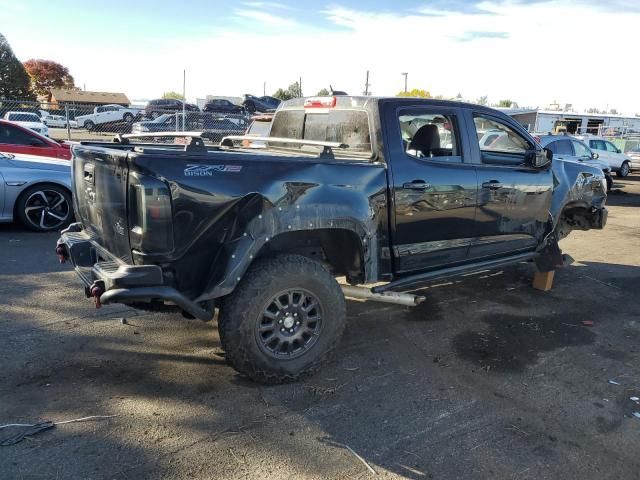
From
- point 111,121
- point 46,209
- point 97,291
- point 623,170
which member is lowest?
point 46,209

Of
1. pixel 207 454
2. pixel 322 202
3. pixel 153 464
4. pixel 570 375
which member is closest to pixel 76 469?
pixel 153 464

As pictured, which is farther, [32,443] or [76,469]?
[32,443]

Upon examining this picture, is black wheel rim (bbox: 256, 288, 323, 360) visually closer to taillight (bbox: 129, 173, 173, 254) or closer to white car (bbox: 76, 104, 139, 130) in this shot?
taillight (bbox: 129, 173, 173, 254)

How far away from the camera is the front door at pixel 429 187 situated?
408cm

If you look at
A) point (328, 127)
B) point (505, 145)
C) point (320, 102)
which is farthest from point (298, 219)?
point (505, 145)

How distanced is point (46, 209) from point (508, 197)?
6.53 m

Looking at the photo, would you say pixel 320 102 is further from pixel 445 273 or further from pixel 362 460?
pixel 362 460

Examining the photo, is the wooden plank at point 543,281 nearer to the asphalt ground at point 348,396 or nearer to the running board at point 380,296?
the asphalt ground at point 348,396

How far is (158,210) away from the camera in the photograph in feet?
9.86

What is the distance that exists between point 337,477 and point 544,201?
12.8ft

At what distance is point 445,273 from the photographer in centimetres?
455

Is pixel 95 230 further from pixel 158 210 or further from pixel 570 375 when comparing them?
pixel 570 375

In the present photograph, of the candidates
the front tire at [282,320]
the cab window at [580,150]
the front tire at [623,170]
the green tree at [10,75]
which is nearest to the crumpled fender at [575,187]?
the front tire at [282,320]

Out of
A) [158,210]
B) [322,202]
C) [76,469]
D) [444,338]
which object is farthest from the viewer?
[444,338]
